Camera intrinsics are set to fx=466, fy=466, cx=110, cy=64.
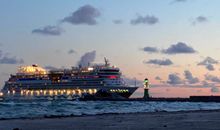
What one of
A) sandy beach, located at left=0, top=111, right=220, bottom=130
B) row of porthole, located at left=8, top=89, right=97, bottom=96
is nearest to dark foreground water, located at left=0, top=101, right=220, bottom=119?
sandy beach, located at left=0, top=111, right=220, bottom=130

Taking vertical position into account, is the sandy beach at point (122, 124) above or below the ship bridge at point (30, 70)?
below

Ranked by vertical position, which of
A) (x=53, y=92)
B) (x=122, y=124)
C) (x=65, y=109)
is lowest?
(x=122, y=124)

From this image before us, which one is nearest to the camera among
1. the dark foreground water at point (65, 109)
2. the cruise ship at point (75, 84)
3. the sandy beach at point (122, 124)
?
the sandy beach at point (122, 124)

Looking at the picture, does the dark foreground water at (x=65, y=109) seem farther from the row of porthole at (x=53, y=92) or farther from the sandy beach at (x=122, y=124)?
the row of porthole at (x=53, y=92)

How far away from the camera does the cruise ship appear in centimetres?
14088

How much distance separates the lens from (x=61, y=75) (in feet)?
490

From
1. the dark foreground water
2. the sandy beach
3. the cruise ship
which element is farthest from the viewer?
the cruise ship

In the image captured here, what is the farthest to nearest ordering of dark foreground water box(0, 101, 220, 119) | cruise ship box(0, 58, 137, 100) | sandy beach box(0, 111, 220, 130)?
1. cruise ship box(0, 58, 137, 100)
2. dark foreground water box(0, 101, 220, 119)
3. sandy beach box(0, 111, 220, 130)

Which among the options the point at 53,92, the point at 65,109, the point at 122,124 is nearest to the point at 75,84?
the point at 53,92

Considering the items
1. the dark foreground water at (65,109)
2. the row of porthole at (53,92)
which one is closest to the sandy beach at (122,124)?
the dark foreground water at (65,109)

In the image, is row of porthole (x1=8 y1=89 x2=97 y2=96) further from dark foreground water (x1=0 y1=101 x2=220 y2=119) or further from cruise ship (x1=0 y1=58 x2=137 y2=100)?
dark foreground water (x1=0 y1=101 x2=220 y2=119)

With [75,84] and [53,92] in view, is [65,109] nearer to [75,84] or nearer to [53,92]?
[75,84]

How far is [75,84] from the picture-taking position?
145 metres

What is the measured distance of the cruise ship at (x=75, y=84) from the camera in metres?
141
